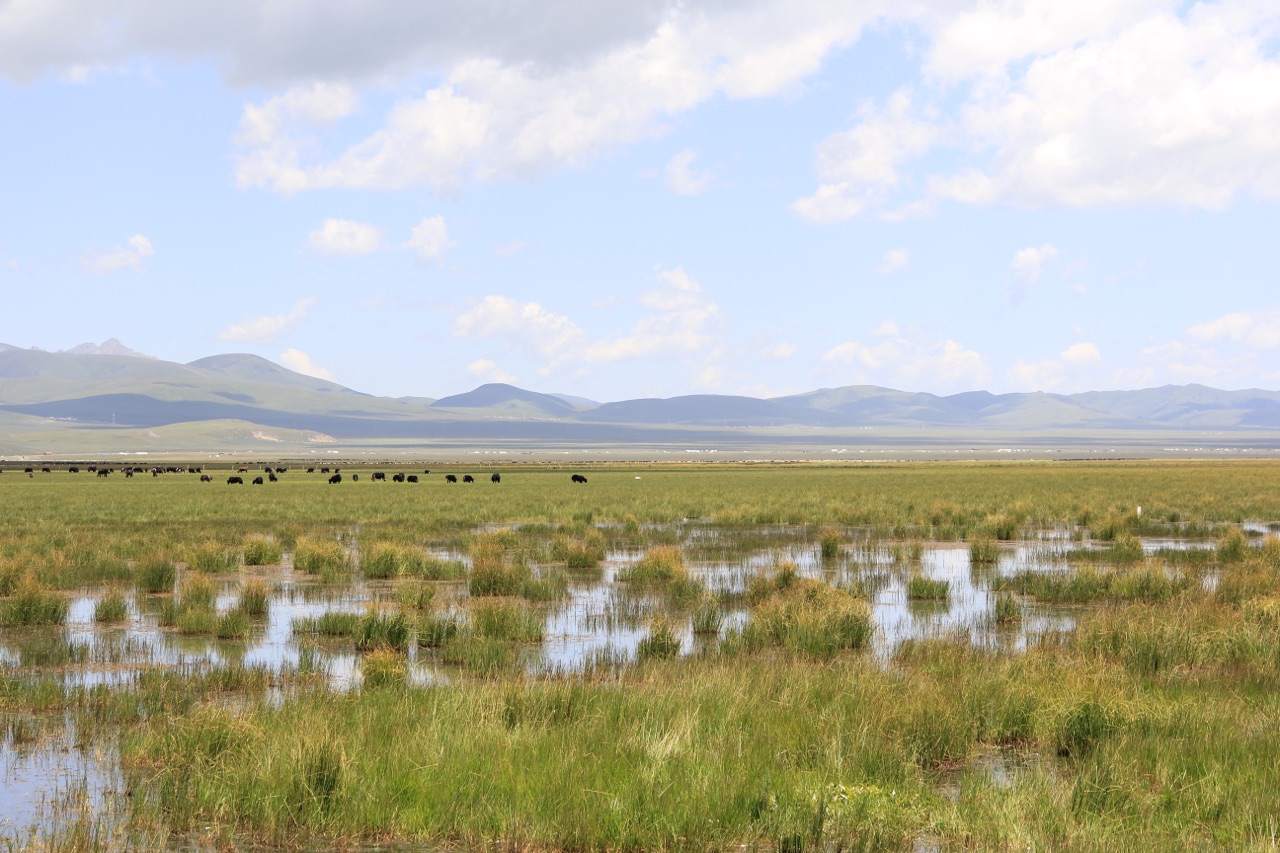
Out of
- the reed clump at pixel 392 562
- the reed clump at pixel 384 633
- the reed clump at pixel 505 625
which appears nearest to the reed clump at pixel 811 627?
the reed clump at pixel 505 625

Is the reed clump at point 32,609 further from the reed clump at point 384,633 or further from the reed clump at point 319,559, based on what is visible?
the reed clump at point 319,559

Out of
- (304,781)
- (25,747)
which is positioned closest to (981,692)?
Result: (304,781)

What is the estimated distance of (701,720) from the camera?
957 centimetres

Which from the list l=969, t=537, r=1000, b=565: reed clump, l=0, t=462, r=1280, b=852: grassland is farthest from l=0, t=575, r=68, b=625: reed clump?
l=969, t=537, r=1000, b=565: reed clump

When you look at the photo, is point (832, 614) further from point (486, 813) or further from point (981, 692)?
point (486, 813)

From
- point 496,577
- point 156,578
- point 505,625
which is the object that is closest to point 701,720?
point 505,625

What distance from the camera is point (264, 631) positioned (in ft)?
51.8

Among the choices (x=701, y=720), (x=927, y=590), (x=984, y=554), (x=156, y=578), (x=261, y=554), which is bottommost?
(x=984, y=554)

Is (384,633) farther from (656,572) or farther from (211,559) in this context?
(211,559)

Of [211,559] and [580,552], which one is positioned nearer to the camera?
[211,559]

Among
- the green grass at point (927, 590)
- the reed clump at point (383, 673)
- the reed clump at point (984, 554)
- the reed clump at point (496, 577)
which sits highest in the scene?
the reed clump at point (383, 673)

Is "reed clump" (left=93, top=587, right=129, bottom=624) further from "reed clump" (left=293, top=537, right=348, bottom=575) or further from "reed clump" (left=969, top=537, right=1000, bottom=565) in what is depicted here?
"reed clump" (left=969, top=537, right=1000, bottom=565)

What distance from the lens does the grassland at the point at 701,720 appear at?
731 centimetres

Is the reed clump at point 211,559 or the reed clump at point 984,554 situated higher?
the reed clump at point 211,559
